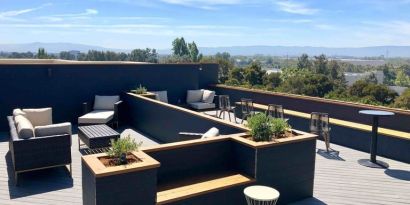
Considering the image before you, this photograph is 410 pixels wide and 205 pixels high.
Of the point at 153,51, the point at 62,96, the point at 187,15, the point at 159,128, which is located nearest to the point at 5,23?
the point at 187,15

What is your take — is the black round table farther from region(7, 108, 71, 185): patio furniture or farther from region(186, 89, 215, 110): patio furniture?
region(186, 89, 215, 110): patio furniture

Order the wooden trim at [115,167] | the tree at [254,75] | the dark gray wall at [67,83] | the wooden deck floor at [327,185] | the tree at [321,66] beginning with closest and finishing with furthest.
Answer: the wooden trim at [115,167], the wooden deck floor at [327,185], the dark gray wall at [67,83], the tree at [254,75], the tree at [321,66]

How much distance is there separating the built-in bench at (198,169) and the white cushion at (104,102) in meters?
5.72

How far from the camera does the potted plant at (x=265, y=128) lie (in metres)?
4.43

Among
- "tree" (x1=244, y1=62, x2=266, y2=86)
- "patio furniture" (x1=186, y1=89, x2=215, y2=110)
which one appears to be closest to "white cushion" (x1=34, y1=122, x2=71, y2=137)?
"patio furniture" (x1=186, y1=89, x2=215, y2=110)

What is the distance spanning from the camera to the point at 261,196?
3.61 meters

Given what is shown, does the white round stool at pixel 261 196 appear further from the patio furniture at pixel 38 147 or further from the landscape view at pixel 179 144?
the patio furniture at pixel 38 147

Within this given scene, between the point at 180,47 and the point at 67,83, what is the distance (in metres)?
63.4

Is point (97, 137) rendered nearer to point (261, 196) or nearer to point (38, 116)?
point (38, 116)

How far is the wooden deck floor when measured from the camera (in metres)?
4.68

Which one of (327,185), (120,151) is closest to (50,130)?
(120,151)

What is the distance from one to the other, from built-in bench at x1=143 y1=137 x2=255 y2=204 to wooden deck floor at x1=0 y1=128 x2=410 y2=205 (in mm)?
1103

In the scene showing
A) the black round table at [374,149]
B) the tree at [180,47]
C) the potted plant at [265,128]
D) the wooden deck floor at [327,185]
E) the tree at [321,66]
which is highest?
the tree at [180,47]

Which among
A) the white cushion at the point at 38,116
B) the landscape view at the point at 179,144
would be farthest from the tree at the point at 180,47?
the white cushion at the point at 38,116
